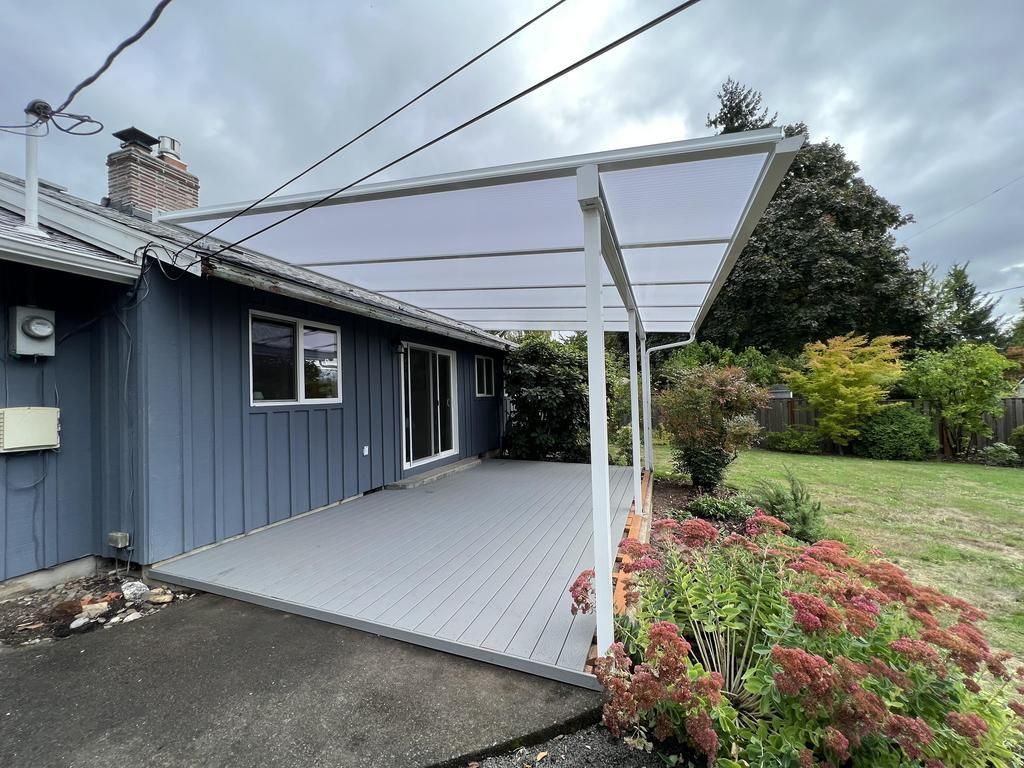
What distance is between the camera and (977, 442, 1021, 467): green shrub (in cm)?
891

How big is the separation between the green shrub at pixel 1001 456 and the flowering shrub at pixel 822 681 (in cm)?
1045

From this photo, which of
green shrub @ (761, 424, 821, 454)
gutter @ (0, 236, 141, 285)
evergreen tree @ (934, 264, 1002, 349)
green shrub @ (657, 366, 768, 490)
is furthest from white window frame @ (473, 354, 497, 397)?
evergreen tree @ (934, 264, 1002, 349)

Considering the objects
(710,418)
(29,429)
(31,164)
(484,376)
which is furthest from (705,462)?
(31,164)

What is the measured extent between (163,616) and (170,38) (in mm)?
4115

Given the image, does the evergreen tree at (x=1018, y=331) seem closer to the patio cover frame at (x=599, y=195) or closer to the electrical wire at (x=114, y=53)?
the patio cover frame at (x=599, y=195)

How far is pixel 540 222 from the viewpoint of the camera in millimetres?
3041

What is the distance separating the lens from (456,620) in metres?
2.64

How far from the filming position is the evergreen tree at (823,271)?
16172 mm

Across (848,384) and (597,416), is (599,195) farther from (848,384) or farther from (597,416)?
(848,384)

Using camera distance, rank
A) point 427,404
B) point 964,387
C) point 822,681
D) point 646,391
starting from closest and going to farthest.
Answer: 1. point 822,681
2. point 646,391
3. point 427,404
4. point 964,387

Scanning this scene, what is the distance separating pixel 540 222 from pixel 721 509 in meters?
4.11

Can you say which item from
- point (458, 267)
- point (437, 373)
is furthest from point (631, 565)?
point (437, 373)

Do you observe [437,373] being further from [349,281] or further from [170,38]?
[170,38]

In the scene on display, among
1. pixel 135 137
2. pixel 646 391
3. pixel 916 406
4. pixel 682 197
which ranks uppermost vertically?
pixel 135 137
